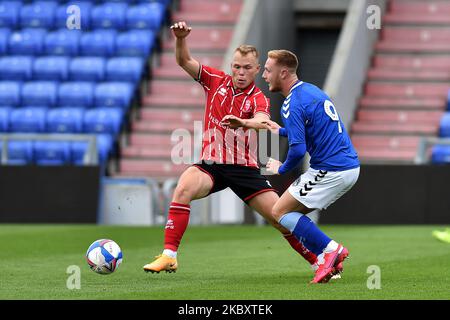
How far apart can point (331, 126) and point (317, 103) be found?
231 mm

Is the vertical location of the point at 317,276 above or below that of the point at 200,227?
above

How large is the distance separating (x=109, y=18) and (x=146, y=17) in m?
0.84

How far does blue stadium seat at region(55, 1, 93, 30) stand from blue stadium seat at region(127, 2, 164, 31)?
91cm

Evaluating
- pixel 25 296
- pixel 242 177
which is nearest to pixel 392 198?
pixel 242 177

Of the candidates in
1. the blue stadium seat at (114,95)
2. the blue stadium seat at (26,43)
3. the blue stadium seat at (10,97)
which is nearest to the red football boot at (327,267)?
the blue stadium seat at (114,95)

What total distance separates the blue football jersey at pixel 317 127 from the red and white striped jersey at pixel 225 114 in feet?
3.07

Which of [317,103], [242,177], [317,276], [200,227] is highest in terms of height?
[317,103]

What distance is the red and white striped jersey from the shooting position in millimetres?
10414

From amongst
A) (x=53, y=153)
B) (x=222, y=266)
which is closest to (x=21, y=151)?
(x=53, y=153)

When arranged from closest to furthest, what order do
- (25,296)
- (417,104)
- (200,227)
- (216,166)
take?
(25,296)
(216,166)
(200,227)
(417,104)

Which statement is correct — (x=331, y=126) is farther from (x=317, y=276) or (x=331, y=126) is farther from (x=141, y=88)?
(x=141, y=88)

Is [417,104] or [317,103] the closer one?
[317,103]
